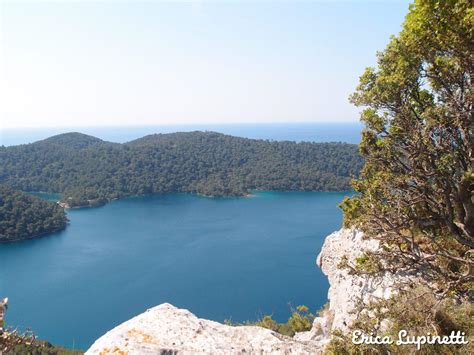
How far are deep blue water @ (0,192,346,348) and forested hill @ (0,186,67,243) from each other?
8.46 feet

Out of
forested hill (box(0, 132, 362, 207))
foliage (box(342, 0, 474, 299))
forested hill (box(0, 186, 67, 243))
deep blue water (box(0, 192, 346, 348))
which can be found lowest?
deep blue water (box(0, 192, 346, 348))

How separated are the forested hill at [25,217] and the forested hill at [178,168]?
1890 centimetres

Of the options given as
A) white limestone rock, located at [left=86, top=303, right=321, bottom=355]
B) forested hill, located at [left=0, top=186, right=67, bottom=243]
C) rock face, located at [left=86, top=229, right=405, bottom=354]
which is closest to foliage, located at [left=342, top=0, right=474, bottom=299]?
rock face, located at [left=86, top=229, right=405, bottom=354]

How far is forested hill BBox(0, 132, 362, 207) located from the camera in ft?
362

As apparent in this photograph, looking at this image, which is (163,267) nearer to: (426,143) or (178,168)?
(426,143)

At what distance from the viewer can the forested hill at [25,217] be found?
70.3m

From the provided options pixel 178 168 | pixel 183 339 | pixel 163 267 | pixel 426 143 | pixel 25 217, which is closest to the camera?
pixel 183 339

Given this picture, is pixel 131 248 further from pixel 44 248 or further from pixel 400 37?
pixel 400 37
